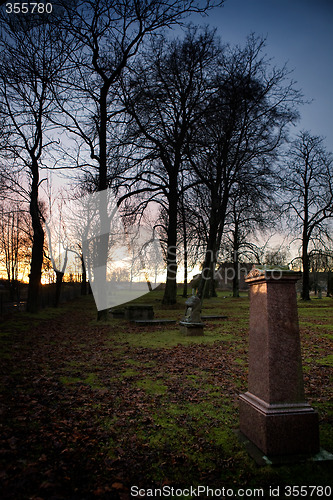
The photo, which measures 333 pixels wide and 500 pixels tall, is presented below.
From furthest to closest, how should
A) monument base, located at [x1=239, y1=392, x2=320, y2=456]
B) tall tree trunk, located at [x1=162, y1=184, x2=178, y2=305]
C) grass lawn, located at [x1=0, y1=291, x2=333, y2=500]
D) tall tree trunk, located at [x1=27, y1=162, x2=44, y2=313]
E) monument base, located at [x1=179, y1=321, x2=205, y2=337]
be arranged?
tall tree trunk, located at [x1=162, y1=184, x2=178, y2=305]
tall tree trunk, located at [x1=27, y1=162, x2=44, y2=313]
monument base, located at [x1=179, y1=321, x2=205, y2=337]
monument base, located at [x1=239, y1=392, x2=320, y2=456]
grass lawn, located at [x1=0, y1=291, x2=333, y2=500]

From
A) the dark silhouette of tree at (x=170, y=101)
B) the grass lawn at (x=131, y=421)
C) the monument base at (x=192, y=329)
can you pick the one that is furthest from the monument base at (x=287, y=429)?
the dark silhouette of tree at (x=170, y=101)

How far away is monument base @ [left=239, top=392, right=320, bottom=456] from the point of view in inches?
130

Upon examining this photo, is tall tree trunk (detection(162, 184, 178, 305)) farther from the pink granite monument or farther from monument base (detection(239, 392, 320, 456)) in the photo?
monument base (detection(239, 392, 320, 456))

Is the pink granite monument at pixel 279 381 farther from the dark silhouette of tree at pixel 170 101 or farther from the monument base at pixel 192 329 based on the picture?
the dark silhouette of tree at pixel 170 101

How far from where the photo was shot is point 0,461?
321cm

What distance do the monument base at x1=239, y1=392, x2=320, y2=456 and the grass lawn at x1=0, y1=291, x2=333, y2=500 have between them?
7.8 inches

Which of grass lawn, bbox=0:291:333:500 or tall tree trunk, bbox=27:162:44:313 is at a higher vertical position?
tall tree trunk, bbox=27:162:44:313

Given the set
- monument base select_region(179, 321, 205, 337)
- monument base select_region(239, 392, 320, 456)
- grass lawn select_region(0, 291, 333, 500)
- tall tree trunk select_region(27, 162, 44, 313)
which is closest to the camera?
grass lawn select_region(0, 291, 333, 500)

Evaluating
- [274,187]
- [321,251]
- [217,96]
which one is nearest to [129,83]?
[217,96]

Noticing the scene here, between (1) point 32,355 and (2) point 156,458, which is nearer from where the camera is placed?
(2) point 156,458

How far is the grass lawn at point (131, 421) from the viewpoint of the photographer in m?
3.02

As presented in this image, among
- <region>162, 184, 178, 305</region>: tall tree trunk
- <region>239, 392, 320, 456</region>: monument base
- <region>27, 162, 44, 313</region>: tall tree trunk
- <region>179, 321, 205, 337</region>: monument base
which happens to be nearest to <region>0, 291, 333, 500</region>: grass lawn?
<region>239, 392, 320, 456</region>: monument base

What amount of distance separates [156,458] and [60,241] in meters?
31.2

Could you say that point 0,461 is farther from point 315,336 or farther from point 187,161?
point 187,161
